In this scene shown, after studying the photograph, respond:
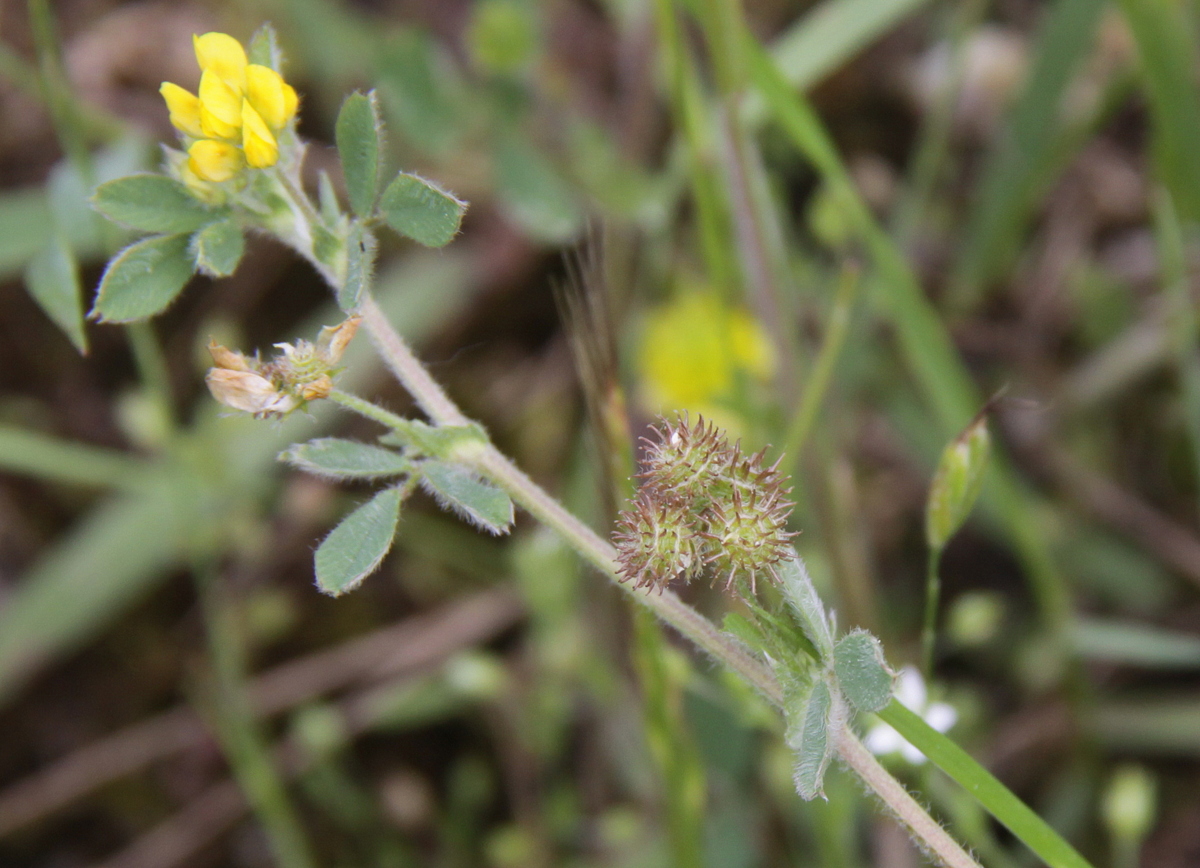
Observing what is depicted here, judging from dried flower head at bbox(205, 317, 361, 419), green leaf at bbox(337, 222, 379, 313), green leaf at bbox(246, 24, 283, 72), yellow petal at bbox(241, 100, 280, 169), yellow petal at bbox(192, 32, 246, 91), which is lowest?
dried flower head at bbox(205, 317, 361, 419)

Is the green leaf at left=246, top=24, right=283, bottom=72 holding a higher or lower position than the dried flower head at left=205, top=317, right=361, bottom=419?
higher

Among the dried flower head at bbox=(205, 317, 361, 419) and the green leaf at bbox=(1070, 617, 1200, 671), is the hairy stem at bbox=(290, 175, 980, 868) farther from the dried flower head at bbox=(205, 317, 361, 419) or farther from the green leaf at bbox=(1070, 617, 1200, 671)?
the green leaf at bbox=(1070, 617, 1200, 671)

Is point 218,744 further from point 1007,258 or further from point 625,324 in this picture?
point 1007,258

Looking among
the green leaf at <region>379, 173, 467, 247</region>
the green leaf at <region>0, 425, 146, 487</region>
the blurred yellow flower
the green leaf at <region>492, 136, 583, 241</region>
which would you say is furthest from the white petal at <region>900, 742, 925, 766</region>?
the green leaf at <region>0, 425, 146, 487</region>

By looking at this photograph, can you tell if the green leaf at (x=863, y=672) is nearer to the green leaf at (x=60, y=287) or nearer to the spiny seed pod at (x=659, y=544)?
the spiny seed pod at (x=659, y=544)

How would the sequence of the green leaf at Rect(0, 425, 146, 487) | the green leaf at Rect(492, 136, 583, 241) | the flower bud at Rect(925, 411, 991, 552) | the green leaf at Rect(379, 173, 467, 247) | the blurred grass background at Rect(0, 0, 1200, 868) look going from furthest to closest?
the green leaf at Rect(492, 136, 583, 241) < the blurred grass background at Rect(0, 0, 1200, 868) < the green leaf at Rect(0, 425, 146, 487) < the flower bud at Rect(925, 411, 991, 552) < the green leaf at Rect(379, 173, 467, 247)

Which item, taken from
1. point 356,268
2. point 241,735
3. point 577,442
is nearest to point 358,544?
point 356,268
